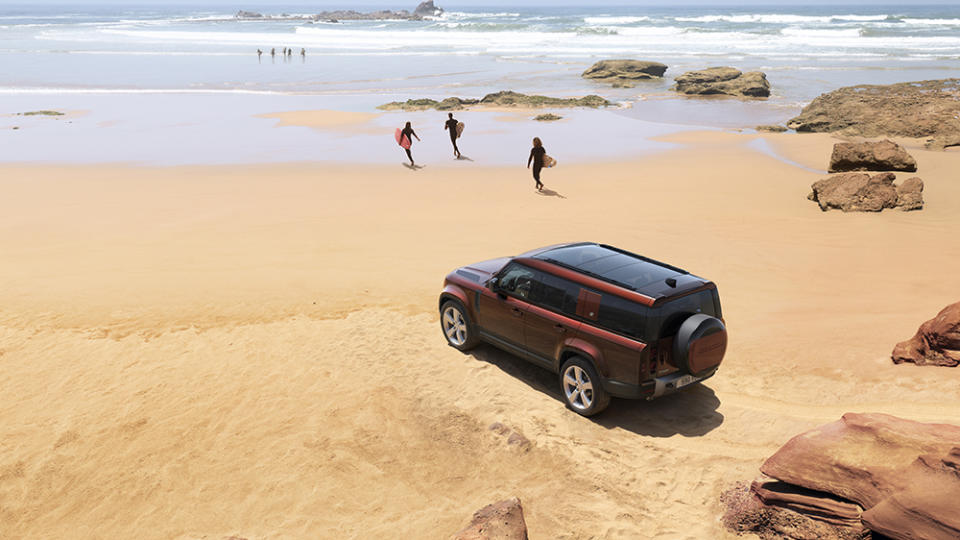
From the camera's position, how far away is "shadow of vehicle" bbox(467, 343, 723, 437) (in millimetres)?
8242

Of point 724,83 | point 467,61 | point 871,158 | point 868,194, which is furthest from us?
point 467,61

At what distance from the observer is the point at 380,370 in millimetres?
10016

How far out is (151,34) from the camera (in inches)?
3962

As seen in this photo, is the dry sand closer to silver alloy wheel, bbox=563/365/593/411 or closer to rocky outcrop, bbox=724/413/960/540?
silver alloy wheel, bbox=563/365/593/411

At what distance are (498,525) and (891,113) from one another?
96.5 ft

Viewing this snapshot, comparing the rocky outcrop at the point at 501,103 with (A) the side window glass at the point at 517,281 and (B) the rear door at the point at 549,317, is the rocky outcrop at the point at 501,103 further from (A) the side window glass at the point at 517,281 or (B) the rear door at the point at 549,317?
(B) the rear door at the point at 549,317

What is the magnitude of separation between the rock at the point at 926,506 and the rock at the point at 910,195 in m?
13.6

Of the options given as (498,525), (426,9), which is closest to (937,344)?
(498,525)

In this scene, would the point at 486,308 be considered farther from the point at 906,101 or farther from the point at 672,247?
the point at 906,101

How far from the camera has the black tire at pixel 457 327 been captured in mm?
10047

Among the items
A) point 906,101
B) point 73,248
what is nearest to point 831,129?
point 906,101

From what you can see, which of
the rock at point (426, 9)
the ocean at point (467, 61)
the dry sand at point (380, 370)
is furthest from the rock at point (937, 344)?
the rock at point (426, 9)

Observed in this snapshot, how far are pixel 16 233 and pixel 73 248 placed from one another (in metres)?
2.23

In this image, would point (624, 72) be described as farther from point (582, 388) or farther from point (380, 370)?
point (582, 388)
